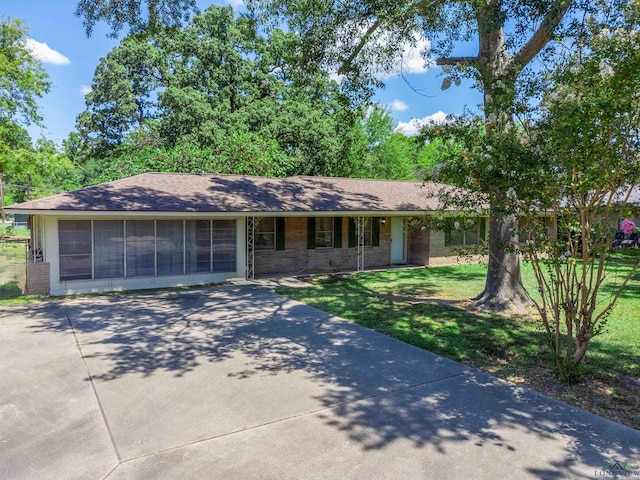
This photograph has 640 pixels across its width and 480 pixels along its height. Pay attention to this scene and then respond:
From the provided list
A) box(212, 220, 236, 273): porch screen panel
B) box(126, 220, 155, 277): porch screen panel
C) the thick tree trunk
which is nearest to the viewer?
the thick tree trunk

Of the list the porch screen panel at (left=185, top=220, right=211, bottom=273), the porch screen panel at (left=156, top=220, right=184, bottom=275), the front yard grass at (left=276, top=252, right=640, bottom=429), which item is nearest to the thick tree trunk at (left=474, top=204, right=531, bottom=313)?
the front yard grass at (left=276, top=252, right=640, bottom=429)

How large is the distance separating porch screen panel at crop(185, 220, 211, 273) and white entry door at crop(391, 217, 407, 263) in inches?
323

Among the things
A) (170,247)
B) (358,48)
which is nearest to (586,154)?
(358,48)

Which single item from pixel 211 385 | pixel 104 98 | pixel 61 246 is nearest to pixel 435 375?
pixel 211 385

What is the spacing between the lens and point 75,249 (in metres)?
11.5

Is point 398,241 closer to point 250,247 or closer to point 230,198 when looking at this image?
point 250,247

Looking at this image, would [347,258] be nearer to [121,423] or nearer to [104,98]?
[121,423]

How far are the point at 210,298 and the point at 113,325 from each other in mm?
2980

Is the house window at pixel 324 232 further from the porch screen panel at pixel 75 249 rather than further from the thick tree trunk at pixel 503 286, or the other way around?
the porch screen panel at pixel 75 249

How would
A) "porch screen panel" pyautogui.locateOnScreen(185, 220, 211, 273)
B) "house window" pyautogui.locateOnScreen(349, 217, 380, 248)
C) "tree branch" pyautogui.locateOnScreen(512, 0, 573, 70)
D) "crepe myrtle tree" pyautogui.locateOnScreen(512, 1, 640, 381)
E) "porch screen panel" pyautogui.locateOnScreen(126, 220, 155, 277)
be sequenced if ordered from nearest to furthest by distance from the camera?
1. "crepe myrtle tree" pyautogui.locateOnScreen(512, 1, 640, 381)
2. "tree branch" pyautogui.locateOnScreen(512, 0, 573, 70)
3. "porch screen panel" pyautogui.locateOnScreen(126, 220, 155, 277)
4. "porch screen panel" pyautogui.locateOnScreen(185, 220, 211, 273)
5. "house window" pyautogui.locateOnScreen(349, 217, 380, 248)

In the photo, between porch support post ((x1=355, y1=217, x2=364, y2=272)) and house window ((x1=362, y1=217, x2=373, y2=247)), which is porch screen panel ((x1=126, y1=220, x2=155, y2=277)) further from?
house window ((x1=362, y1=217, x2=373, y2=247))

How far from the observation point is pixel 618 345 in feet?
24.1

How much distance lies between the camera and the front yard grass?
5.49 m

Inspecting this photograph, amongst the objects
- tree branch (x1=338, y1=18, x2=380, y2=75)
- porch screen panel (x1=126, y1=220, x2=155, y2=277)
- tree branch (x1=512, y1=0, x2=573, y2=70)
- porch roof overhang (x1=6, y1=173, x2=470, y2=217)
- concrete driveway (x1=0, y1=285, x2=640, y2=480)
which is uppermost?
tree branch (x1=338, y1=18, x2=380, y2=75)
